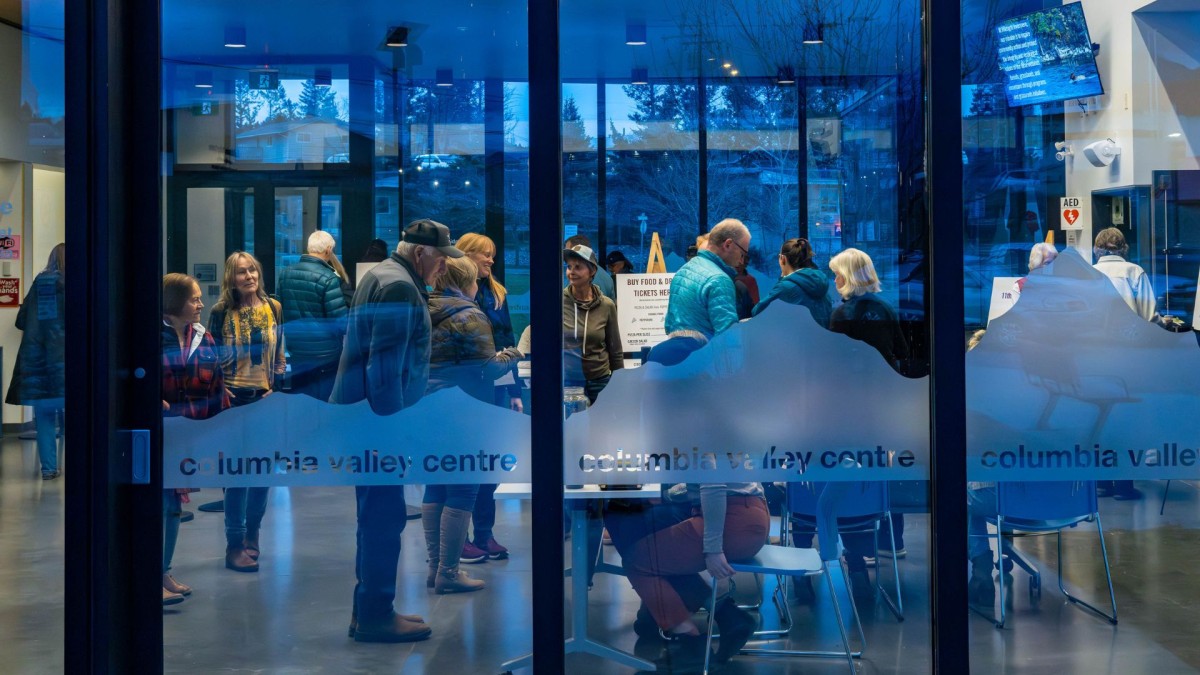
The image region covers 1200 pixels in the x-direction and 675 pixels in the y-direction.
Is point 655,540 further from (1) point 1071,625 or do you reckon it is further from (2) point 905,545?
(1) point 1071,625

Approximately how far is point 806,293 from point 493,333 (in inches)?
41.0

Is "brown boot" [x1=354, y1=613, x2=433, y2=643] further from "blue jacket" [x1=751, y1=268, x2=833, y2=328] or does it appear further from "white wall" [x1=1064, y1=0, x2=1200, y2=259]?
"white wall" [x1=1064, y1=0, x2=1200, y2=259]

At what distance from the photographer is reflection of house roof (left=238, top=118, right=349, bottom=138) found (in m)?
3.92

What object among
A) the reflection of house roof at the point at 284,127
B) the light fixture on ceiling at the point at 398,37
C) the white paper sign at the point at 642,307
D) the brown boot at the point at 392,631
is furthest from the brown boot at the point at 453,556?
the light fixture on ceiling at the point at 398,37

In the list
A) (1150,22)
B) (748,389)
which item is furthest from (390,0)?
(1150,22)

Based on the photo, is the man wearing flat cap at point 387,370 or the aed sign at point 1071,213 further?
the man wearing flat cap at point 387,370

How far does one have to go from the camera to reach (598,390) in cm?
388

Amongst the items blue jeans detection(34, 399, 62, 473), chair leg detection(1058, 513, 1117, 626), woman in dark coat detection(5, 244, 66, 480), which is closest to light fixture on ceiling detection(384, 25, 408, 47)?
woman in dark coat detection(5, 244, 66, 480)

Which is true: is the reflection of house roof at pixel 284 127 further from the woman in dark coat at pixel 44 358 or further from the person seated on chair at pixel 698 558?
the person seated on chair at pixel 698 558

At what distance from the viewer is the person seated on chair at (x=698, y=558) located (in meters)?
3.90

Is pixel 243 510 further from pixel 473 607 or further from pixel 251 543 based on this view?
pixel 473 607

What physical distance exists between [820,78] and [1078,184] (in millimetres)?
899

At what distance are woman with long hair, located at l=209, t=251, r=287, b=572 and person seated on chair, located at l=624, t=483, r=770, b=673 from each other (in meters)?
1.27

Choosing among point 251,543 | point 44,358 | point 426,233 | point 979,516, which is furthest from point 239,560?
point 979,516
